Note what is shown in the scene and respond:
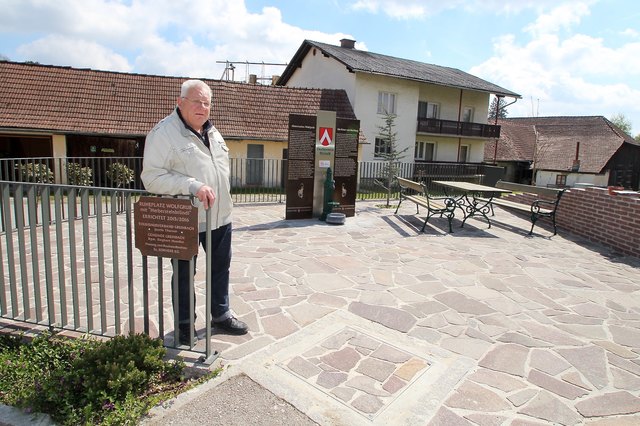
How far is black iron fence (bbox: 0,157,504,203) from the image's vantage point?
33.6 ft

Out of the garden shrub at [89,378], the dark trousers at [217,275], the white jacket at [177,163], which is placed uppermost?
the white jacket at [177,163]

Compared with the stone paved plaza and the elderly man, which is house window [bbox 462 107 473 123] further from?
the elderly man

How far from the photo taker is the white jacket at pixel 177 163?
3105 millimetres

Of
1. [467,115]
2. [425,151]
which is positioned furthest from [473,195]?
[467,115]

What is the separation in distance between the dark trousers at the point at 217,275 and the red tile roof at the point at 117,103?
1633 cm

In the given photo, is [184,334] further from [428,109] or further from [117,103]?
[428,109]

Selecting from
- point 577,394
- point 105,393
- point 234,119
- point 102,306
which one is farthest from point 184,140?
point 234,119

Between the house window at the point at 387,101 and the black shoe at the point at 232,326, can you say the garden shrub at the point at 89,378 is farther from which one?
the house window at the point at 387,101

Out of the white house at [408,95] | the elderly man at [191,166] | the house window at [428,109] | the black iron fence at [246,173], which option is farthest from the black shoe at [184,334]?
the house window at [428,109]

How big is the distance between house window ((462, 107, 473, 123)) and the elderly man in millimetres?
29449

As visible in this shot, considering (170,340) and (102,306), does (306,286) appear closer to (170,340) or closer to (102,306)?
(170,340)

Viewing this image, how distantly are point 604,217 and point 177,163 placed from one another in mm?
8742

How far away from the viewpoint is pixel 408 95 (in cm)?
2577

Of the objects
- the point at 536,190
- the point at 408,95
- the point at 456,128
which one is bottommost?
the point at 536,190
